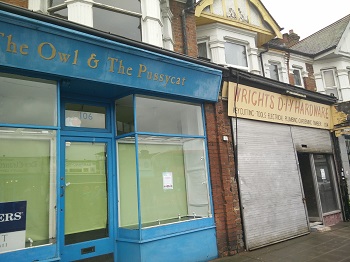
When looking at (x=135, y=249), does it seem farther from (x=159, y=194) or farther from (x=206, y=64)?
(x=206, y=64)

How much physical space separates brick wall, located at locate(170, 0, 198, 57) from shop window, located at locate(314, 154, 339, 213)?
585cm

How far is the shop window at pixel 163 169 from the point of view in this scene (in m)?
6.04

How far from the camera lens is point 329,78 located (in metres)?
13.4

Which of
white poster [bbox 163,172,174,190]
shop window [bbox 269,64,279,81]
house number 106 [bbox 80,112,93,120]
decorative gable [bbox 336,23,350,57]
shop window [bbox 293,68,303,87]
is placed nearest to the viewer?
house number 106 [bbox 80,112,93,120]

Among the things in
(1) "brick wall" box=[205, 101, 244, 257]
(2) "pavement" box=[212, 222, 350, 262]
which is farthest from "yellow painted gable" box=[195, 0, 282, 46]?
(2) "pavement" box=[212, 222, 350, 262]

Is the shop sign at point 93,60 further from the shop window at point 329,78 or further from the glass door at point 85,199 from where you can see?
the shop window at point 329,78

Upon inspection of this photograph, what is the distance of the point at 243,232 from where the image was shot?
703 centimetres

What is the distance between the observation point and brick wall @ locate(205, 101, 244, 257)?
6711 mm

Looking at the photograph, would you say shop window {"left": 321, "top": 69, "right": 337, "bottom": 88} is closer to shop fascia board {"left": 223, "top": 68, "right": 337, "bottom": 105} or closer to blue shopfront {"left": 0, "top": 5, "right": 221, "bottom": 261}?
shop fascia board {"left": 223, "top": 68, "right": 337, "bottom": 105}

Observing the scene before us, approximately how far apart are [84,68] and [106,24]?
5.99 feet

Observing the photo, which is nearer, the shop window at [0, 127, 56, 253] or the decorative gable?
the shop window at [0, 127, 56, 253]

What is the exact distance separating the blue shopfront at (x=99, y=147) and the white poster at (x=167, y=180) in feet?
0.07

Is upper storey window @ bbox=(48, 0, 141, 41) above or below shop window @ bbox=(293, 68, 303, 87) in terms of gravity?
below

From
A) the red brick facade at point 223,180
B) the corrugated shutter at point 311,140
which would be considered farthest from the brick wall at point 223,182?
the corrugated shutter at point 311,140
